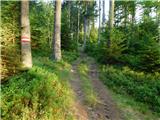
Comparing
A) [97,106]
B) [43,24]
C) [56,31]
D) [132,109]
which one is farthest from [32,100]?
[43,24]

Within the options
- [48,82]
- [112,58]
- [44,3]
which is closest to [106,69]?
[112,58]

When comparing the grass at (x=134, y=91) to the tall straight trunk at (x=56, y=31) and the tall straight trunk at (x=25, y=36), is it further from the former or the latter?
the tall straight trunk at (x=25, y=36)

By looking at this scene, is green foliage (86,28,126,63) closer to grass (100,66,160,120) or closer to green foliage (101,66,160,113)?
grass (100,66,160,120)

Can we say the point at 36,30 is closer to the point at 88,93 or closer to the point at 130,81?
the point at 130,81

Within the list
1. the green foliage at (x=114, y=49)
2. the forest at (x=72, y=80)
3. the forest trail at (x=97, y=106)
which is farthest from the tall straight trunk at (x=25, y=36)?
the green foliage at (x=114, y=49)

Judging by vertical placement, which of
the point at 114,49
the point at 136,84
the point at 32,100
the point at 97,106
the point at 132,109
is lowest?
the point at 132,109

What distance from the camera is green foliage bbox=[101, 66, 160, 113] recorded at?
46.4 feet

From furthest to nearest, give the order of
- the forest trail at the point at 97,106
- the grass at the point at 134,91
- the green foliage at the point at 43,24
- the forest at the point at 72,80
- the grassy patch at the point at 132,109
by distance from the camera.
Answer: the green foliage at the point at 43,24, the grass at the point at 134,91, the grassy patch at the point at 132,109, the forest trail at the point at 97,106, the forest at the point at 72,80

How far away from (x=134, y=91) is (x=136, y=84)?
117 centimetres

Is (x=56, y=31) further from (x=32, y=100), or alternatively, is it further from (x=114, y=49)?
(x=32, y=100)

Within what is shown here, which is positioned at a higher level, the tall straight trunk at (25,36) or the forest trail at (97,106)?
the tall straight trunk at (25,36)

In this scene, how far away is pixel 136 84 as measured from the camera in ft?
52.3

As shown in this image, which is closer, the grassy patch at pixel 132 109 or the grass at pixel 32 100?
the grass at pixel 32 100

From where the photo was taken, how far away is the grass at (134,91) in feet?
41.0
